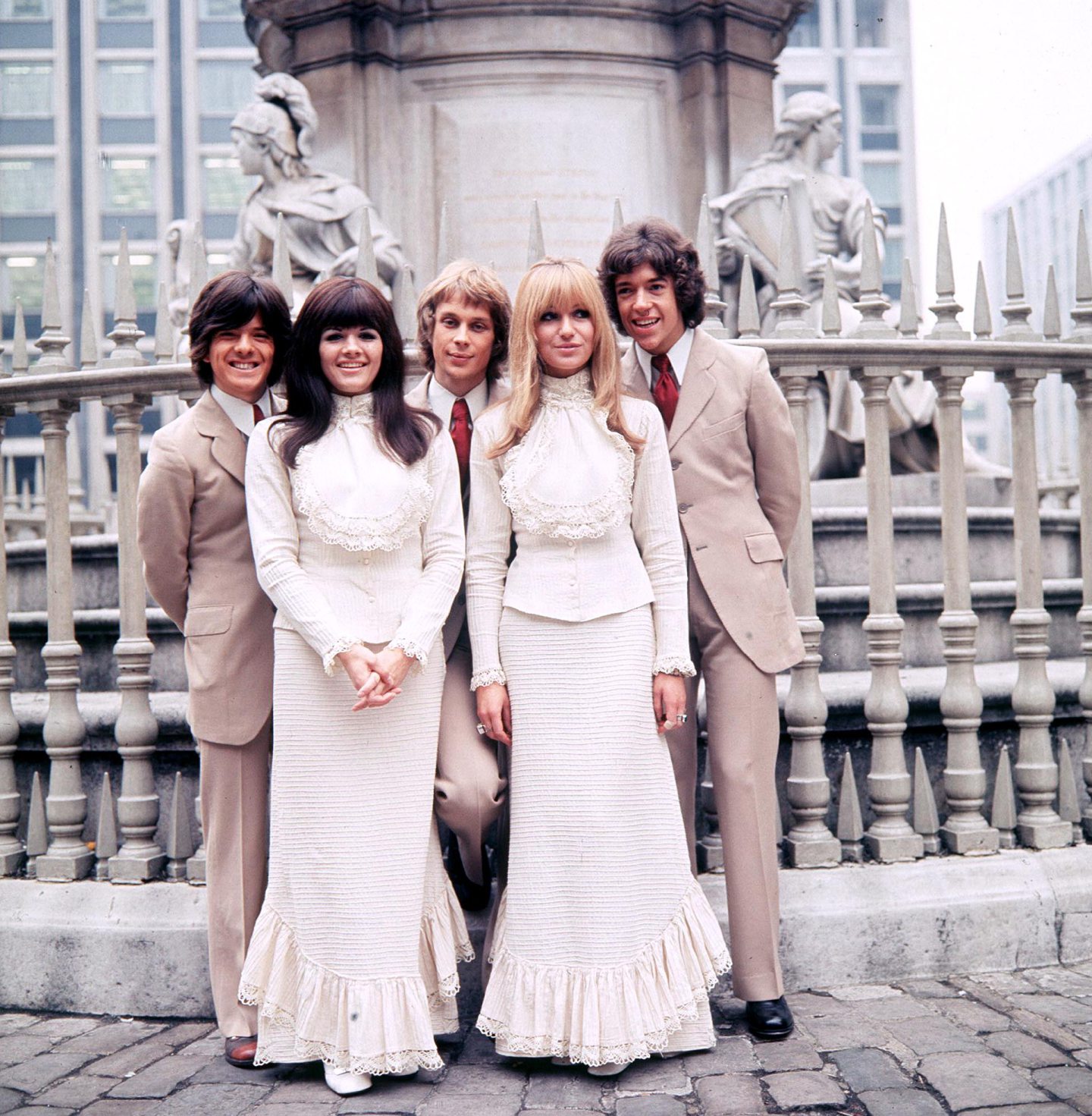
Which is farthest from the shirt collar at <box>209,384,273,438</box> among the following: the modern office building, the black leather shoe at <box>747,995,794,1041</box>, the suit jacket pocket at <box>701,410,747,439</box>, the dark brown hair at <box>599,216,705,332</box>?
the modern office building

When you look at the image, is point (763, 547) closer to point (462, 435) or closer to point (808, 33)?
point (462, 435)

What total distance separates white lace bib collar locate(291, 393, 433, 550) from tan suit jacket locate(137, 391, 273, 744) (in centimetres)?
31

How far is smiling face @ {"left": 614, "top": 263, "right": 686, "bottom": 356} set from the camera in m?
3.50

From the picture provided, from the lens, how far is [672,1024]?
3.17m

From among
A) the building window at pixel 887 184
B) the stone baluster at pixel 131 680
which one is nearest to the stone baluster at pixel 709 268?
the stone baluster at pixel 131 680

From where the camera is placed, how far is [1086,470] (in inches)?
173

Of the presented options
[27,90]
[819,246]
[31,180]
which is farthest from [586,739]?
[27,90]

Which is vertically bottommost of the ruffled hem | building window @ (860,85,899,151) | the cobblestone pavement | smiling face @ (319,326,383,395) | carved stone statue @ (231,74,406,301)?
the cobblestone pavement

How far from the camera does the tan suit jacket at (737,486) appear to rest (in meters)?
3.51

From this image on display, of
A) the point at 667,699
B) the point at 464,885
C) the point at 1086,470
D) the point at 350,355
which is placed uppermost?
the point at 350,355

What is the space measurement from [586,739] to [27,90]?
2259 inches

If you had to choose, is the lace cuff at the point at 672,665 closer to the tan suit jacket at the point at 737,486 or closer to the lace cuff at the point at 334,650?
the tan suit jacket at the point at 737,486

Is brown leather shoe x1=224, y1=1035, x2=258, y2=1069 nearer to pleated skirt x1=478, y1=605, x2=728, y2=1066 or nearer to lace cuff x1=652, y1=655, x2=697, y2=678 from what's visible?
pleated skirt x1=478, y1=605, x2=728, y2=1066

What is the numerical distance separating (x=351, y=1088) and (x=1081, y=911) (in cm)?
241
